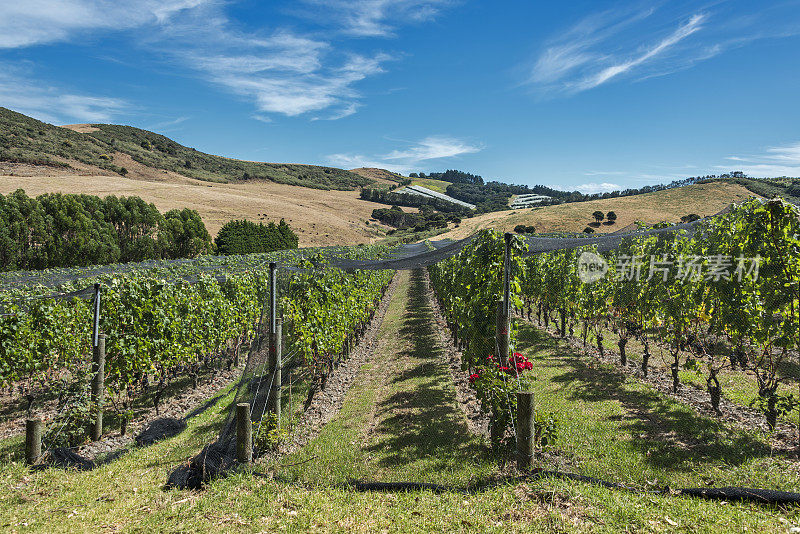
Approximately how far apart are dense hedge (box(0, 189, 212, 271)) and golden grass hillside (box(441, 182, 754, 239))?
106ft

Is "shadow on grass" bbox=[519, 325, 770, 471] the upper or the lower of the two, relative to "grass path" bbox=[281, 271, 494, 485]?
upper

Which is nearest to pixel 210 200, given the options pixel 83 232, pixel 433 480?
pixel 83 232

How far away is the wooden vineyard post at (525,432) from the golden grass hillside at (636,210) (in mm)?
47183

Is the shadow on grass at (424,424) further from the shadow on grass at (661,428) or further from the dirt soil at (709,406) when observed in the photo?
the dirt soil at (709,406)

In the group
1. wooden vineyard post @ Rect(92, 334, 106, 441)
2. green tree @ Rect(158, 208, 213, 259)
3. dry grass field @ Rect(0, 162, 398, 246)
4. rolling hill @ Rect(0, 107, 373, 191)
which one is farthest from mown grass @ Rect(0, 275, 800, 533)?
rolling hill @ Rect(0, 107, 373, 191)

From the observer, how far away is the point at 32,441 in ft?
17.6

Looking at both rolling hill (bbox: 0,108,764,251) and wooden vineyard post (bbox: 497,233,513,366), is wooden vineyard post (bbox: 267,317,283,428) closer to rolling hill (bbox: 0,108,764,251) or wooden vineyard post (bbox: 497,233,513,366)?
wooden vineyard post (bbox: 497,233,513,366)

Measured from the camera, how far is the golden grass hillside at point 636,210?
55.2 meters

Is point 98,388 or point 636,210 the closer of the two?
point 98,388

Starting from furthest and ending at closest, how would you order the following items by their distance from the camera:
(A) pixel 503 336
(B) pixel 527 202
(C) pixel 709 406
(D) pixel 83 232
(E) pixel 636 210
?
1. (B) pixel 527 202
2. (E) pixel 636 210
3. (D) pixel 83 232
4. (C) pixel 709 406
5. (A) pixel 503 336

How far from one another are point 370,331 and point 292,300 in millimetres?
8086

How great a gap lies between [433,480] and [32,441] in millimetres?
5299

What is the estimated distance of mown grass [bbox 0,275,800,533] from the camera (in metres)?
3.65

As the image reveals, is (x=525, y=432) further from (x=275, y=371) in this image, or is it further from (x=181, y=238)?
(x=181, y=238)
